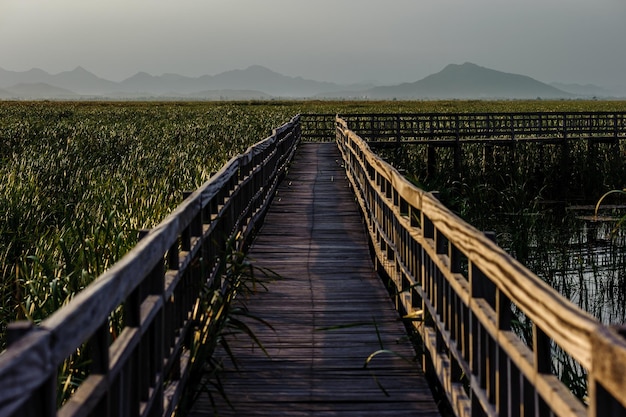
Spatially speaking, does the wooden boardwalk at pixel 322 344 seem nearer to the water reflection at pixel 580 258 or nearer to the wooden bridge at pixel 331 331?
the wooden bridge at pixel 331 331

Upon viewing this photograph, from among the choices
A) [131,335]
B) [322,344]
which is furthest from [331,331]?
[131,335]

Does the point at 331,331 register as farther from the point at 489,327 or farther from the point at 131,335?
the point at 131,335

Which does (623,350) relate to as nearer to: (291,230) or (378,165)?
(378,165)

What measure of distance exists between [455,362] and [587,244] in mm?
12426

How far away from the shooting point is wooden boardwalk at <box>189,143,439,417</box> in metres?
→ 4.83

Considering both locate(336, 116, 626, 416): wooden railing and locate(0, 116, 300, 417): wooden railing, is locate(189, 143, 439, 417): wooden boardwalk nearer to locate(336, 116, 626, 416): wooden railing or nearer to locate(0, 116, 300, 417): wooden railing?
locate(336, 116, 626, 416): wooden railing

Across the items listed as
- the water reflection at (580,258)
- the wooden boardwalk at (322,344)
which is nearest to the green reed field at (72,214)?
the wooden boardwalk at (322,344)

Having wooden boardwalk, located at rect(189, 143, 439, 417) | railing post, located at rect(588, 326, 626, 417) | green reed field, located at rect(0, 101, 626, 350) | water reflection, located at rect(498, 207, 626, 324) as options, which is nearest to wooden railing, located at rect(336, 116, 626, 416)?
railing post, located at rect(588, 326, 626, 417)

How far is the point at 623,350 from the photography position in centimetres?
189

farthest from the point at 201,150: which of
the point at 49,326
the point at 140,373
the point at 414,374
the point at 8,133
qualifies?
the point at 49,326

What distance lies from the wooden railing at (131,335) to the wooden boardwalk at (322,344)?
556mm

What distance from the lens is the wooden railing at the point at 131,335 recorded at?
2.07 m

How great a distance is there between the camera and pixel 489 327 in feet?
11.8

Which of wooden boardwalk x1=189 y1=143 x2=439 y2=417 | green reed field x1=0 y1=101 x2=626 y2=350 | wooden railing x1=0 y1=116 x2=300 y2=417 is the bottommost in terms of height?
wooden boardwalk x1=189 y1=143 x2=439 y2=417
